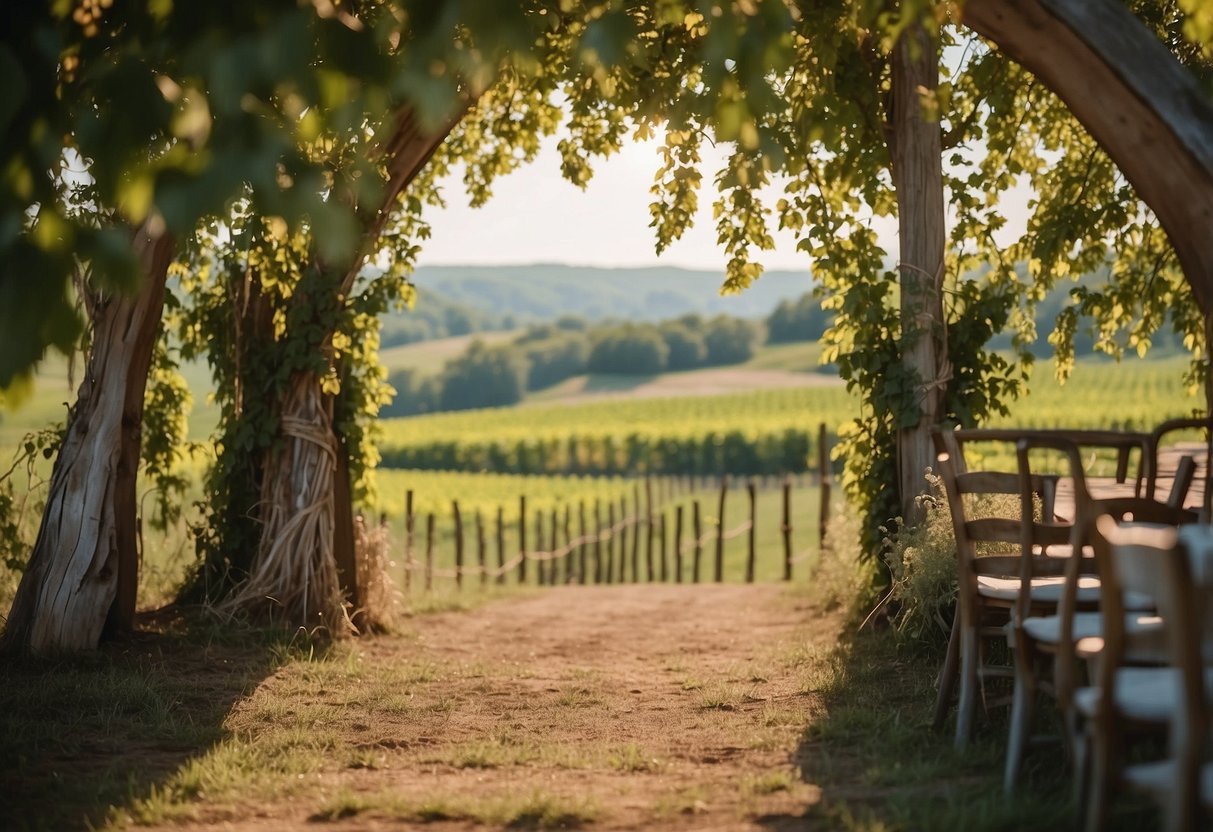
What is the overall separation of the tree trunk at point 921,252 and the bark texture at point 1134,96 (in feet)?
7.84

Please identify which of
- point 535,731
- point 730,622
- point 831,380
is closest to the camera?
point 535,731

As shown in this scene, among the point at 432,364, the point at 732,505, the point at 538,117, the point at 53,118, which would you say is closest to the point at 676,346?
the point at 432,364

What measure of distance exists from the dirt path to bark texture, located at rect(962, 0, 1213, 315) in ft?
8.16

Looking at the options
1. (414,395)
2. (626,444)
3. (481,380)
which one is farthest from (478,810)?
(481,380)

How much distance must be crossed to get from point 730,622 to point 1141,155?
5565mm

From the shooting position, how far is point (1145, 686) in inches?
124

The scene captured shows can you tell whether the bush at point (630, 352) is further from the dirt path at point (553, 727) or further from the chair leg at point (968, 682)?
the chair leg at point (968, 682)

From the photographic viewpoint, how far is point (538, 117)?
955 cm

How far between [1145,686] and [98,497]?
5.44 meters

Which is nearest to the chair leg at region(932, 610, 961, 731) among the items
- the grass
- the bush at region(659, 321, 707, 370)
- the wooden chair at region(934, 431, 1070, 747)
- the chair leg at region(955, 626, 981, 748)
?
the wooden chair at region(934, 431, 1070, 747)

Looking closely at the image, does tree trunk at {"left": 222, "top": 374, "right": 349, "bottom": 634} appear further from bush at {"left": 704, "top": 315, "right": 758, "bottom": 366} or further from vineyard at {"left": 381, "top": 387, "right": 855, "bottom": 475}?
bush at {"left": 704, "top": 315, "right": 758, "bottom": 366}

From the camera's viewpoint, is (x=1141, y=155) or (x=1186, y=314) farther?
(x=1186, y=314)

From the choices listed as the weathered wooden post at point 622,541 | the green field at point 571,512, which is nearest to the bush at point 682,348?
the green field at point 571,512

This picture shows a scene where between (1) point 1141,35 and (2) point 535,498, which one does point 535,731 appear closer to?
(1) point 1141,35
